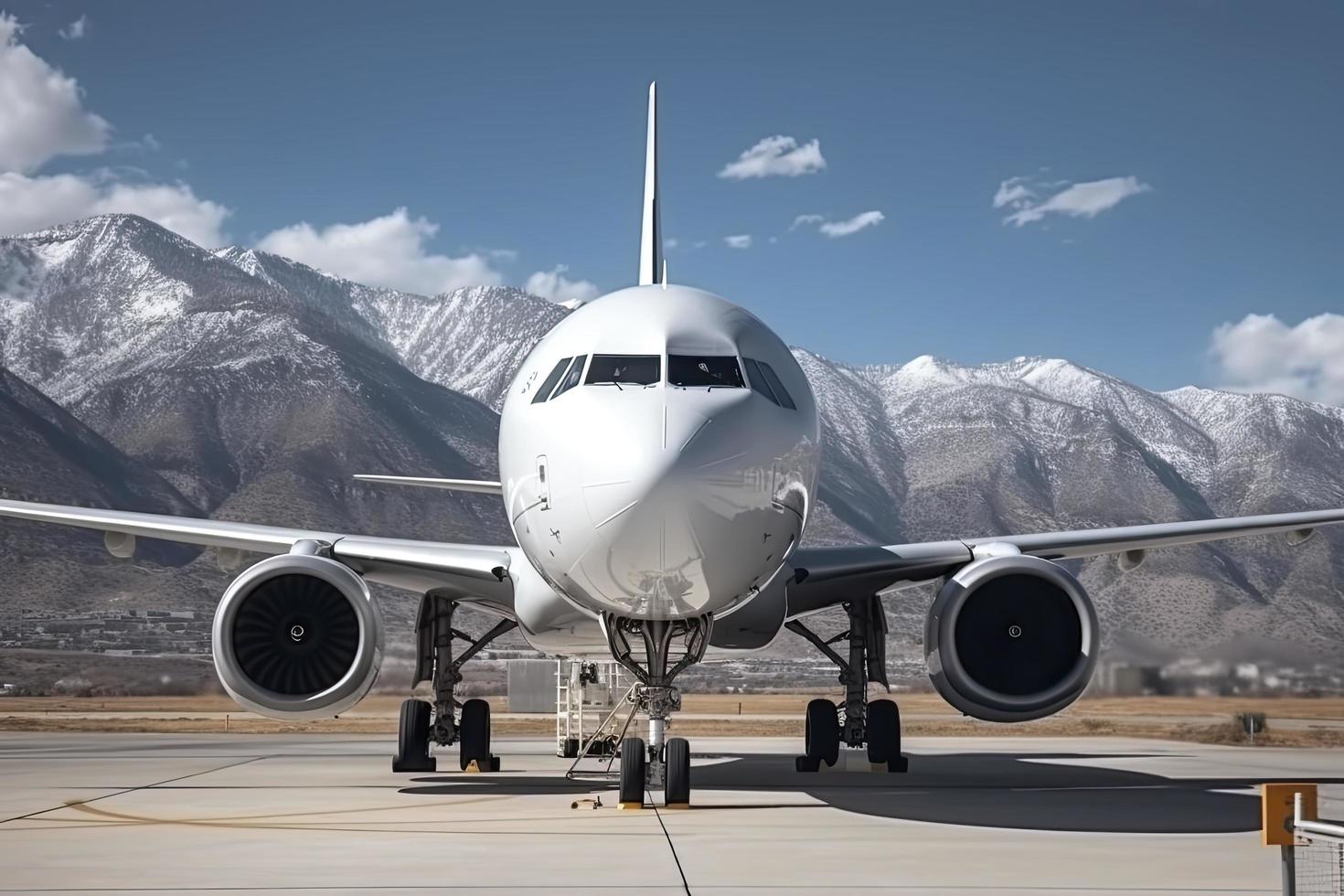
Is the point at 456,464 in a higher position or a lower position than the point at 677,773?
higher

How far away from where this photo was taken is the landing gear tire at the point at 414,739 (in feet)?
56.7

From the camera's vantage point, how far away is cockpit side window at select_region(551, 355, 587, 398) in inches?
447

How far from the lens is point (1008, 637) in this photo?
45.5 ft

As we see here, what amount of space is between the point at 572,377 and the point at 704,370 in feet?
3.31

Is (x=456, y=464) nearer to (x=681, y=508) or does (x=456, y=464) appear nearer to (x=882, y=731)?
(x=882, y=731)

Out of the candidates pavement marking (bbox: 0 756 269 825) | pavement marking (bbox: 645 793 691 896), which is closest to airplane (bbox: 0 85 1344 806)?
pavement marking (bbox: 645 793 691 896)

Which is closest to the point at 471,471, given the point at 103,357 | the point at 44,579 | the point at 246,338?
the point at 246,338

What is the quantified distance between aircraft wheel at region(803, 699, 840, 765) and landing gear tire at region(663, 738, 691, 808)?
5570mm

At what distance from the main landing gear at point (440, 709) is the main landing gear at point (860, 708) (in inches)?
145

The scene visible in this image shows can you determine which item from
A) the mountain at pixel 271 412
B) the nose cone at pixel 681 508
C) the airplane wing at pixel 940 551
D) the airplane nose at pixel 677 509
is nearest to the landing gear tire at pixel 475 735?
the airplane wing at pixel 940 551

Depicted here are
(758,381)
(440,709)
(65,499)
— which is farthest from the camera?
(65,499)

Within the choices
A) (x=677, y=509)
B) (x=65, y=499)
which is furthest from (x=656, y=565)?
(x=65, y=499)

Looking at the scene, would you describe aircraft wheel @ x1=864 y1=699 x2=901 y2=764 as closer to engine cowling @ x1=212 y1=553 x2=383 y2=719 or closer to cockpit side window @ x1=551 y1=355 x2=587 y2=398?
engine cowling @ x1=212 y1=553 x2=383 y2=719

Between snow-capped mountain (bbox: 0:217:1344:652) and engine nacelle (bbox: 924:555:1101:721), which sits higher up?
snow-capped mountain (bbox: 0:217:1344:652)
